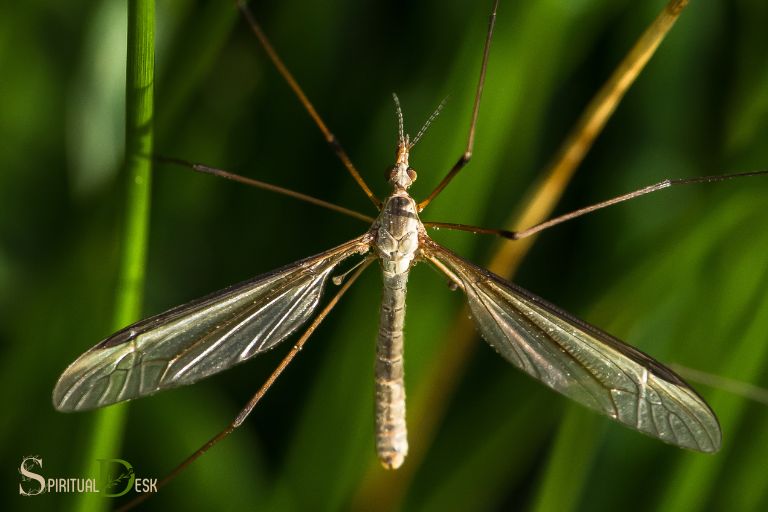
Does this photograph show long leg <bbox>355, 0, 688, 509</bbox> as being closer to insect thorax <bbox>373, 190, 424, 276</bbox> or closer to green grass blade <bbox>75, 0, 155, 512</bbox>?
insect thorax <bbox>373, 190, 424, 276</bbox>

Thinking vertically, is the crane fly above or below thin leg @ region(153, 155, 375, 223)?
below

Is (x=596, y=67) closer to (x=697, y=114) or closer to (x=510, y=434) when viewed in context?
(x=697, y=114)

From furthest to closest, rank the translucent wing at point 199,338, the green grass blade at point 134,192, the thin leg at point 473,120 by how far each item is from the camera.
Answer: the thin leg at point 473,120, the translucent wing at point 199,338, the green grass blade at point 134,192

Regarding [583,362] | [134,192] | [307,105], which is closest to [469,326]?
[583,362]

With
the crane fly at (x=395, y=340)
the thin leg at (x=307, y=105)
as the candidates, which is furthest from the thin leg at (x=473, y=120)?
the thin leg at (x=307, y=105)

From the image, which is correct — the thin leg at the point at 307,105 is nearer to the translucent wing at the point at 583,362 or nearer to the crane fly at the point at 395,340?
the crane fly at the point at 395,340

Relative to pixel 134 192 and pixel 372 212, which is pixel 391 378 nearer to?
pixel 372 212

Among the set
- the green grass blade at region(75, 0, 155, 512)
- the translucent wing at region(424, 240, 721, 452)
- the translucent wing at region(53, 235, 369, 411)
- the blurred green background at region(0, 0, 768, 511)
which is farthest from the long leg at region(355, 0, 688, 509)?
the green grass blade at region(75, 0, 155, 512)

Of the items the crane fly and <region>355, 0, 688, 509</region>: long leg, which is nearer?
the crane fly

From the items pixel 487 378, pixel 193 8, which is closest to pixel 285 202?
pixel 193 8
